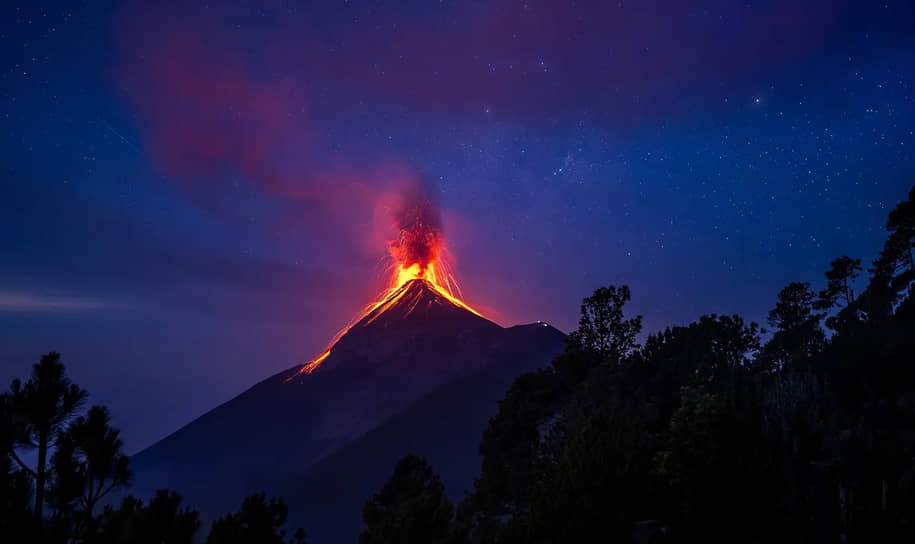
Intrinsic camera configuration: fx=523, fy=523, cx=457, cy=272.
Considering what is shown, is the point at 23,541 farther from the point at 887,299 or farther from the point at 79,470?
the point at 887,299

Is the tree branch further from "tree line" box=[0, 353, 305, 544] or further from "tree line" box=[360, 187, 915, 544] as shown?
"tree line" box=[360, 187, 915, 544]

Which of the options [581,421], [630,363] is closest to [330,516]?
[630,363]

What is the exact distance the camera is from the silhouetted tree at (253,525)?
16578mm

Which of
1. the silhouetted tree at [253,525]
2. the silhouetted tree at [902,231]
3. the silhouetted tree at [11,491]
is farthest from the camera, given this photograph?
the silhouetted tree at [902,231]

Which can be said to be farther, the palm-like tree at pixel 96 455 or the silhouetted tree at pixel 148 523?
the palm-like tree at pixel 96 455

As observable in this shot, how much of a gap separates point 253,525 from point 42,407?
297 inches

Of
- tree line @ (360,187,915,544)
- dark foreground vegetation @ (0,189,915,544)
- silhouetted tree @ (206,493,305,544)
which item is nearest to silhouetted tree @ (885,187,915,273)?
tree line @ (360,187,915,544)

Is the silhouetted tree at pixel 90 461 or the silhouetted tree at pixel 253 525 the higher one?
the silhouetted tree at pixel 90 461

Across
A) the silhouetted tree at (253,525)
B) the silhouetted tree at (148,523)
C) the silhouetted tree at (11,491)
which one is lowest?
the silhouetted tree at (253,525)

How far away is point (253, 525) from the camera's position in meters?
18.0

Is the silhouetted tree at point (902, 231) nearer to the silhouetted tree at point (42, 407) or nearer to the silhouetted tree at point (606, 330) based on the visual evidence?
the silhouetted tree at point (606, 330)

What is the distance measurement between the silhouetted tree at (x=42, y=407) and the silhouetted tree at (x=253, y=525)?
16.3 feet

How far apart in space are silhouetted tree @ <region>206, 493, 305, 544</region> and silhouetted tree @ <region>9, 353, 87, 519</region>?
4969 millimetres

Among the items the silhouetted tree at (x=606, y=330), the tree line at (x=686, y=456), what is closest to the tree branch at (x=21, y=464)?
the tree line at (x=686, y=456)
